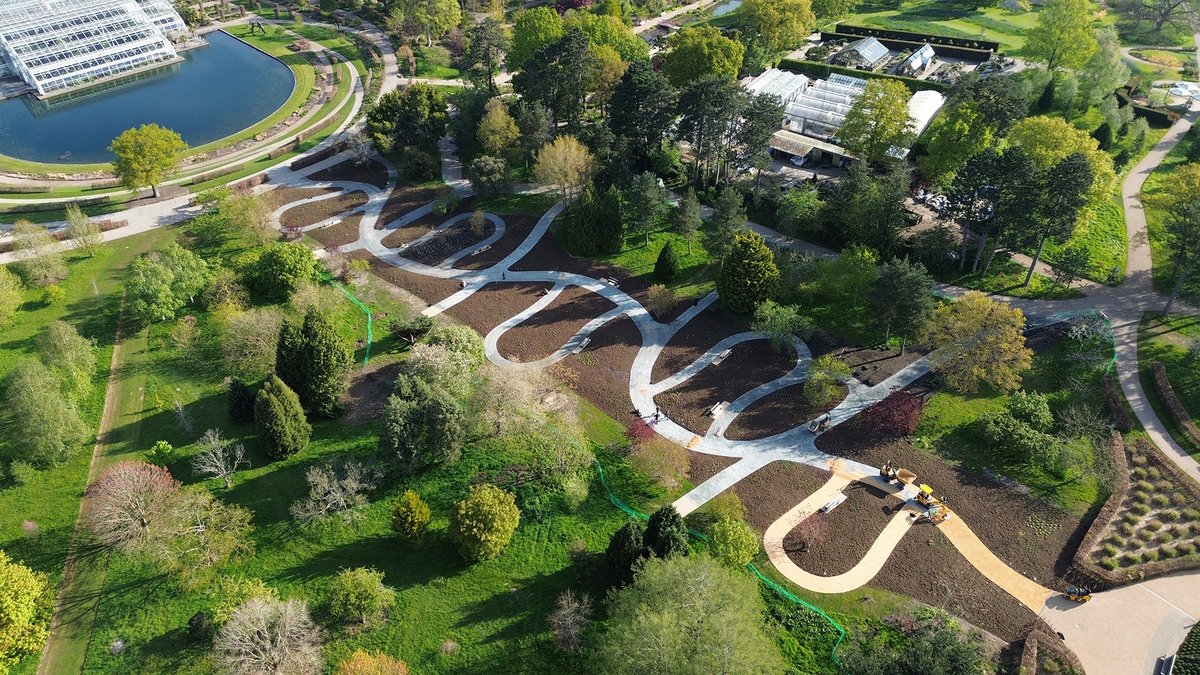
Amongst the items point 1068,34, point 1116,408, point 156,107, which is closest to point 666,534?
point 1116,408

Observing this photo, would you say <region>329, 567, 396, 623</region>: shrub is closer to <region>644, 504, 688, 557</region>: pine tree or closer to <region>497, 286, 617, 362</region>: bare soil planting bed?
<region>644, 504, 688, 557</region>: pine tree

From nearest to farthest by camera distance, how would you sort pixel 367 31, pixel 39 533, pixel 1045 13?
pixel 39 533
pixel 1045 13
pixel 367 31

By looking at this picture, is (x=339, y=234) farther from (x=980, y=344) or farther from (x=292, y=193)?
(x=980, y=344)

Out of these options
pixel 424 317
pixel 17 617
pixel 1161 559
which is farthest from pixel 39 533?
pixel 1161 559

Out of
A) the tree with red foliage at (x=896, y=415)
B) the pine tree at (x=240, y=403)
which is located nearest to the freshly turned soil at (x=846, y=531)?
the tree with red foliage at (x=896, y=415)

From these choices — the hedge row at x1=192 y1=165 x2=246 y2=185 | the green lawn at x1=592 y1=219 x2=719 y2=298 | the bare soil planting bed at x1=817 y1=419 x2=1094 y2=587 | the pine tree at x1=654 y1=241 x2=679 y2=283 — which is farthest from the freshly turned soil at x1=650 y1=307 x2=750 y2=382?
the hedge row at x1=192 y1=165 x2=246 y2=185

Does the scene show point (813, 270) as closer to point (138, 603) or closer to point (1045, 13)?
point (138, 603)
